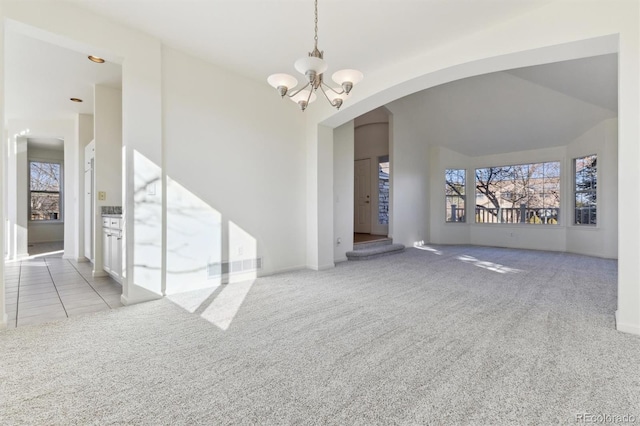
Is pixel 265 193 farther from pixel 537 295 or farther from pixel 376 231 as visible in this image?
pixel 376 231

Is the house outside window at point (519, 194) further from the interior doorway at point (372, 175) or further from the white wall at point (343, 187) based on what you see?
the white wall at point (343, 187)

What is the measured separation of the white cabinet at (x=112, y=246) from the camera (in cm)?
385

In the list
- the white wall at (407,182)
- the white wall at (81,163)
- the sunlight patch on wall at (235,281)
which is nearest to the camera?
the sunlight patch on wall at (235,281)

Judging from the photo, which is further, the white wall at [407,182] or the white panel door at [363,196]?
the white panel door at [363,196]

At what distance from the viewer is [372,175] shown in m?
8.96

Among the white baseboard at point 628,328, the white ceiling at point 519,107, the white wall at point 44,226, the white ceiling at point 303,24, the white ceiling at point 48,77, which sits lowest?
the white baseboard at point 628,328

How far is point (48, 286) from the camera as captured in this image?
3.87 meters

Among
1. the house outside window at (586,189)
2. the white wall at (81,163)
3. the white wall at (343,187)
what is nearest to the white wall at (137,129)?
the white wall at (343,187)

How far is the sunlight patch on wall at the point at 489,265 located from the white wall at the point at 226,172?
3142 mm

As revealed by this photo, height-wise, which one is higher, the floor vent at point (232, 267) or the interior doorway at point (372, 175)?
the interior doorway at point (372, 175)

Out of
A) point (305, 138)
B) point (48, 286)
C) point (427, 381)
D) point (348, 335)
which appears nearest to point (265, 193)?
point (305, 138)

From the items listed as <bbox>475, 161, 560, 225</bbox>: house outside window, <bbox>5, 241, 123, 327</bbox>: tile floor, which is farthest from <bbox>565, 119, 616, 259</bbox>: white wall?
<bbox>5, 241, 123, 327</bbox>: tile floor

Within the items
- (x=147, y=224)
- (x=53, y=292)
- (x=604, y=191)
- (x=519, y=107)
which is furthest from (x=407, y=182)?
(x=53, y=292)

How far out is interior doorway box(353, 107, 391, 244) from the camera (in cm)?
869
